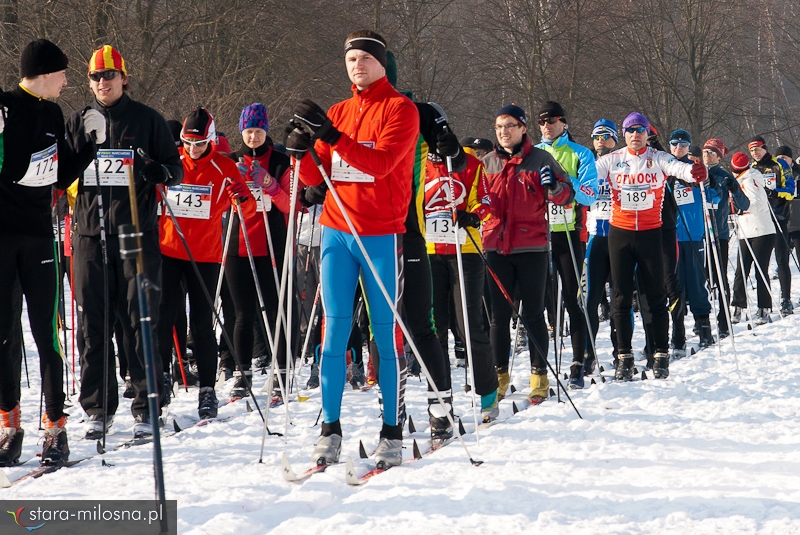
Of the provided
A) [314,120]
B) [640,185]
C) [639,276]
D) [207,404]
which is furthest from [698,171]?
[207,404]

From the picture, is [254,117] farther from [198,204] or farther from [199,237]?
[199,237]

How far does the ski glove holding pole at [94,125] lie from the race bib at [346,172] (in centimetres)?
152

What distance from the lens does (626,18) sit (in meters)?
21.7

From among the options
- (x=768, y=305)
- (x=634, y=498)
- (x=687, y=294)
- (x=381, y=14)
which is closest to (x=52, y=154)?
(x=634, y=498)

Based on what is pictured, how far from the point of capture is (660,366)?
22.9 ft

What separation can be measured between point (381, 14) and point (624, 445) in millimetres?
15253

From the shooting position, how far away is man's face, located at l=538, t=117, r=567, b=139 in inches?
277

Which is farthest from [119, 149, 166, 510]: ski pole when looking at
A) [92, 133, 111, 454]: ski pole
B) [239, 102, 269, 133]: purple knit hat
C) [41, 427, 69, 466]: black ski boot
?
[239, 102, 269, 133]: purple knit hat

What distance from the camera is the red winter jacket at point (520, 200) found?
19.9 feet

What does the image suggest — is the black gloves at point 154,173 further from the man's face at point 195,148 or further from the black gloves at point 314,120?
the black gloves at point 314,120

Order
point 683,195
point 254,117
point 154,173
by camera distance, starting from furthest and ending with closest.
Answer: point 683,195
point 254,117
point 154,173

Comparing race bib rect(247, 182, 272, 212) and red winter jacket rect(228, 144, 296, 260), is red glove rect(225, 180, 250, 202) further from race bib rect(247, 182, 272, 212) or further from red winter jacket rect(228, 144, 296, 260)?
race bib rect(247, 182, 272, 212)

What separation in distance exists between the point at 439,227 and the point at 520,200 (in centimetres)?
77

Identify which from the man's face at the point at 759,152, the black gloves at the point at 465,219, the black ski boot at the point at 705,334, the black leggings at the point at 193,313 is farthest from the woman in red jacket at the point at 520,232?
the man's face at the point at 759,152
